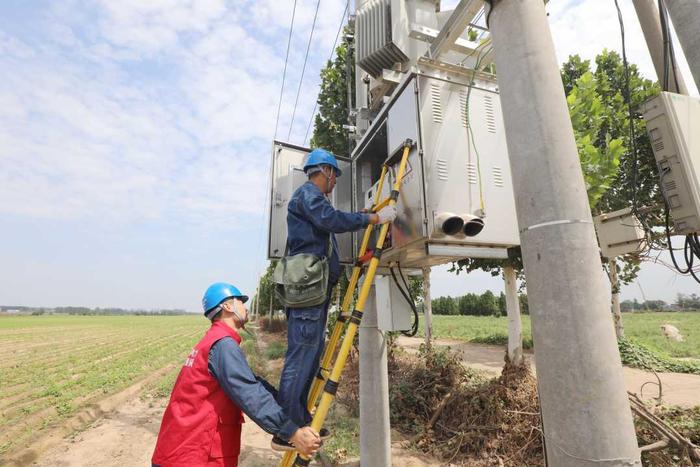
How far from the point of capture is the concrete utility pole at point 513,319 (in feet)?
31.2

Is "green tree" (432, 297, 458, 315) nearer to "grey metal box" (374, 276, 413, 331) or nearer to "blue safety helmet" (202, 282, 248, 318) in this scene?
"grey metal box" (374, 276, 413, 331)

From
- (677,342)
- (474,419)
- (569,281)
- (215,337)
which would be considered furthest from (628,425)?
(677,342)

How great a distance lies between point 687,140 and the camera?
246 cm

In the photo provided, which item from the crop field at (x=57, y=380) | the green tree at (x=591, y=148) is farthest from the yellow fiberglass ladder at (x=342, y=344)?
the crop field at (x=57, y=380)

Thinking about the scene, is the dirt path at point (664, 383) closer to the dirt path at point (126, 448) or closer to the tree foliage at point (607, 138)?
the tree foliage at point (607, 138)

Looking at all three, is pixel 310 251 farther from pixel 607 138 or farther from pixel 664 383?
pixel 664 383

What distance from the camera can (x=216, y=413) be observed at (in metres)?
2.50

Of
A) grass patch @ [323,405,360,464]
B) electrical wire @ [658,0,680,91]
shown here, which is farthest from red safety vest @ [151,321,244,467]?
grass patch @ [323,405,360,464]

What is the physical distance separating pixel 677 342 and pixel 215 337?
26570 millimetres

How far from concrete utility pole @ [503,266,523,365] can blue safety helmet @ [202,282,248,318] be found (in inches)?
309

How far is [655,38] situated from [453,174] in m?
1.83

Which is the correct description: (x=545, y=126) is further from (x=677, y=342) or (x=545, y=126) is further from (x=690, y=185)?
(x=677, y=342)

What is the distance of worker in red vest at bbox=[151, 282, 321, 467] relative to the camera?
7.80 feet

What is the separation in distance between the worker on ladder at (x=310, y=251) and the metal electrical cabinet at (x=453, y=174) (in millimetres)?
346
